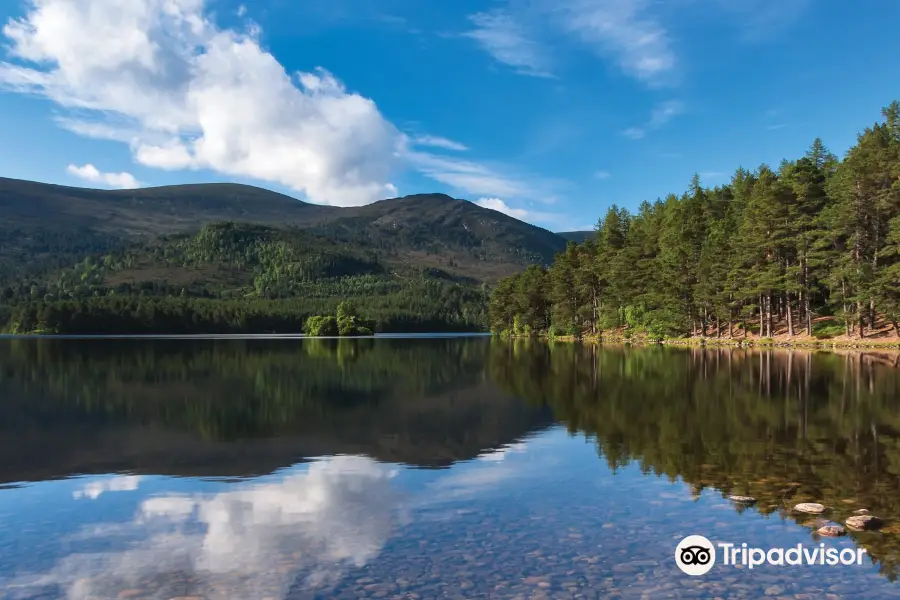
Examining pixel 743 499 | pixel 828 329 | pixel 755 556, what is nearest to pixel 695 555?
pixel 755 556

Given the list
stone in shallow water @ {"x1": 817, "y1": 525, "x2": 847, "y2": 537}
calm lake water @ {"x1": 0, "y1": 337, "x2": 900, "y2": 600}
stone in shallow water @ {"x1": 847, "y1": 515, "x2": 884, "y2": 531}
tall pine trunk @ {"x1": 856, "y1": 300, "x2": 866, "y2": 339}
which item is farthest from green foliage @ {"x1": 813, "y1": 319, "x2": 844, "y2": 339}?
stone in shallow water @ {"x1": 817, "y1": 525, "x2": 847, "y2": 537}

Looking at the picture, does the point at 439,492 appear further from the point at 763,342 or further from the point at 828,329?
the point at 828,329

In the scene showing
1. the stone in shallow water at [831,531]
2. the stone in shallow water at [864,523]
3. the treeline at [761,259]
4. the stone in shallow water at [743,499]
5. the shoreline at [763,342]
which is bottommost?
the stone in shallow water at [743,499]

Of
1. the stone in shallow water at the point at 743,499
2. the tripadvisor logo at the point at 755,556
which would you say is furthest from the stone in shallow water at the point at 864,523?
the stone in shallow water at the point at 743,499

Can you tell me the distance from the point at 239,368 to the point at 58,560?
50.3 metres

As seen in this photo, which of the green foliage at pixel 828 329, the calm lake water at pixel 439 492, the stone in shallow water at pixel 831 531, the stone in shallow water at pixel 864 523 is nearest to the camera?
the calm lake water at pixel 439 492

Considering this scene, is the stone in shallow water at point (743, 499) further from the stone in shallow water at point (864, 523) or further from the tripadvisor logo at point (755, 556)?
the tripadvisor logo at point (755, 556)

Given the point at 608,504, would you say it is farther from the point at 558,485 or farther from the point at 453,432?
the point at 453,432

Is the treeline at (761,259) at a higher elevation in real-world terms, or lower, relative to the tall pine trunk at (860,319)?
higher

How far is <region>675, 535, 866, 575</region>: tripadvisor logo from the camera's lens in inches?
458

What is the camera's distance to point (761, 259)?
304 feet

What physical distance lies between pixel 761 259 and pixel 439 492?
87717 millimetres

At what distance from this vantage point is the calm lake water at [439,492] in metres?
11.2

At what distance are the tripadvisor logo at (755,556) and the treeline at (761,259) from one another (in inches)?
2620
